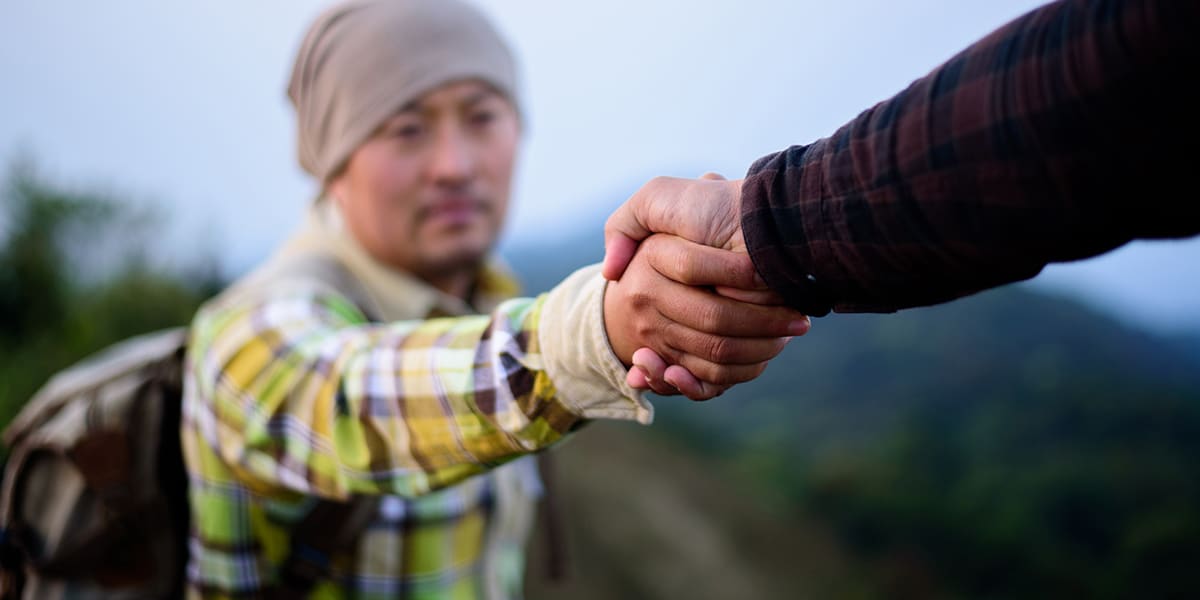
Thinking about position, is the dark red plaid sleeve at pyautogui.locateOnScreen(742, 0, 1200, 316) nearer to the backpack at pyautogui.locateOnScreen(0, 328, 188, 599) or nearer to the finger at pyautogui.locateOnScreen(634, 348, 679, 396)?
the finger at pyautogui.locateOnScreen(634, 348, 679, 396)

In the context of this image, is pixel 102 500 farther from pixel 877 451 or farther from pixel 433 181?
pixel 877 451

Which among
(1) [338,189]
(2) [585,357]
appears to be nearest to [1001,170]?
(2) [585,357]

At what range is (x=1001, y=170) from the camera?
74cm

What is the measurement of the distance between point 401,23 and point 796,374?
5234mm

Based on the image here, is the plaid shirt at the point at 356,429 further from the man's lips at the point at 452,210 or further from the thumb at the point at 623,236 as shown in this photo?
the man's lips at the point at 452,210

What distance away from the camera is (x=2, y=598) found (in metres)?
2.00

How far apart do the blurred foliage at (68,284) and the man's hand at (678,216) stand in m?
2.96

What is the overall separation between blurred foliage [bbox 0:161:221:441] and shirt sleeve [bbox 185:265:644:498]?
202 centimetres

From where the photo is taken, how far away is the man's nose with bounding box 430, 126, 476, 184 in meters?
2.08

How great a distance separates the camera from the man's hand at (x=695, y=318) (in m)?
0.99

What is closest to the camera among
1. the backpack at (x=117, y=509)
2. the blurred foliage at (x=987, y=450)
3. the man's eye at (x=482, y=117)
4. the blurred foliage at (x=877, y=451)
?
the backpack at (x=117, y=509)

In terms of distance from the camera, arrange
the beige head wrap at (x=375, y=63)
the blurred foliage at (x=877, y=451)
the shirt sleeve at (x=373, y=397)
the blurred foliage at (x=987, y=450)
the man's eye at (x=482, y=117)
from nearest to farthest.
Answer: the shirt sleeve at (x=373, y=397) < the beige head wrap at (x=375, y=63) < the man's eye at (x=482, y=117) < the blurred foliage at (x=877, y=451) < the blurred foliage at (x=987, y=450)

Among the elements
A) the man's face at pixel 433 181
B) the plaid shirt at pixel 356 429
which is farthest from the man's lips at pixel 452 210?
the plaid shirt at pixel 356 429

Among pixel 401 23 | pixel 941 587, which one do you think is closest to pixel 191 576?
pixel 401 23
